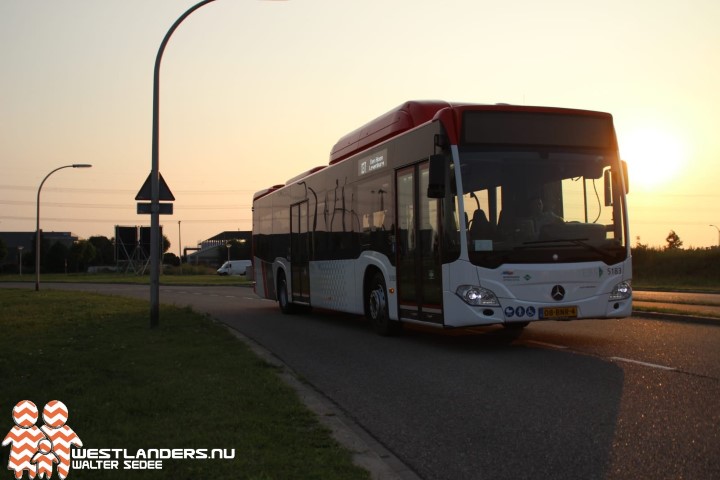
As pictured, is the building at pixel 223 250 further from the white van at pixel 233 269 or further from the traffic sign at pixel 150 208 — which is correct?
the traffic sign at pixel 150 208

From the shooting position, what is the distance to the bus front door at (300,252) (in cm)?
1836

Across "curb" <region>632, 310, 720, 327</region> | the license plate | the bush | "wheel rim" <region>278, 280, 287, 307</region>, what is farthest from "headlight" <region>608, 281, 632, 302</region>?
the bush

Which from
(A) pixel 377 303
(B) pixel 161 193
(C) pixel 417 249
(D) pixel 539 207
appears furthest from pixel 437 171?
(B) pixel 161 193

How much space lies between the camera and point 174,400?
24.4 ft

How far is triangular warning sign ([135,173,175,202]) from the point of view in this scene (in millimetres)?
16234

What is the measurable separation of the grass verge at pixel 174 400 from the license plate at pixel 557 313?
3.81m

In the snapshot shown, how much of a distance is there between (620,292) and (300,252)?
9.21 m


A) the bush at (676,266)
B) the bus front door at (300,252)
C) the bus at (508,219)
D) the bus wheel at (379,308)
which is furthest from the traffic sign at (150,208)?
the bush at (676,266)

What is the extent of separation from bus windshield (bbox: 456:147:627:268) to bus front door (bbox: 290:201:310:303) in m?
7.70

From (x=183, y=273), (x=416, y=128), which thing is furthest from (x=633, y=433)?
(x=183, y=273)

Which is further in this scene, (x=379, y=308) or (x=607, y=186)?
(x=379, y=308)

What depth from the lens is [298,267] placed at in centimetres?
1912

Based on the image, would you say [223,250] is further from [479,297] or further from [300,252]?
[479,297]

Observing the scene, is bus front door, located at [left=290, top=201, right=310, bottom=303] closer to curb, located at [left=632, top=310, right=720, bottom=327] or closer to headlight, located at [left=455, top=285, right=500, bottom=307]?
curb, located at [left=632, top=310, right=720, bottom=327]
